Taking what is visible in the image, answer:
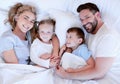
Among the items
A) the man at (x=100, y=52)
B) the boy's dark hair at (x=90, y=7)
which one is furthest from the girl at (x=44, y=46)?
the boy's dark hair at (x=90, y=7)

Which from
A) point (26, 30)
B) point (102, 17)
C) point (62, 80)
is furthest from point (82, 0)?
point (62, 80)

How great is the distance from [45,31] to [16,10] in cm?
28

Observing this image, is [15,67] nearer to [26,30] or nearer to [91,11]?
[26,30]

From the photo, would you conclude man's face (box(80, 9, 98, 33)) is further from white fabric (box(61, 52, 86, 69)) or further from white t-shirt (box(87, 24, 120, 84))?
white fabric (box(61, 52, 86, 69))

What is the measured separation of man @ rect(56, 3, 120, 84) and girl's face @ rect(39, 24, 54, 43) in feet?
0.76

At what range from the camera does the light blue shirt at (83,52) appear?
4.90 ft

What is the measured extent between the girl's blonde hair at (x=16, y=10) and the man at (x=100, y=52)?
38 cm

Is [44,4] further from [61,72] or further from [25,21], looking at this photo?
[61,72]

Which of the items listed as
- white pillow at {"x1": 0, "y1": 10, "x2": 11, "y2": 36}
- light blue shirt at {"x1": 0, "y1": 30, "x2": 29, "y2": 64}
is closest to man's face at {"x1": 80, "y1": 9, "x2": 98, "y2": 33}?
light blue shirt at {"x1": 0, "y1": 30, "x2": 29, "y2": 64}

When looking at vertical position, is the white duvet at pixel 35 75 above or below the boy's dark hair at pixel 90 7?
below

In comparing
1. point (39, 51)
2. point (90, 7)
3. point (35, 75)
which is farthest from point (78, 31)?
point (35, 75)

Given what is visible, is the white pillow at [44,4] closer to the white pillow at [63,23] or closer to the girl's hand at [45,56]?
the white pillow at [63,23]

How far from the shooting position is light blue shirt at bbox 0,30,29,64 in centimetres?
152

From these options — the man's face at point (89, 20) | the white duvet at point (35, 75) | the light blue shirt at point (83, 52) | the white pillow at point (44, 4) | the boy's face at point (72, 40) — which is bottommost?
the white duvet at point (35, 75)
